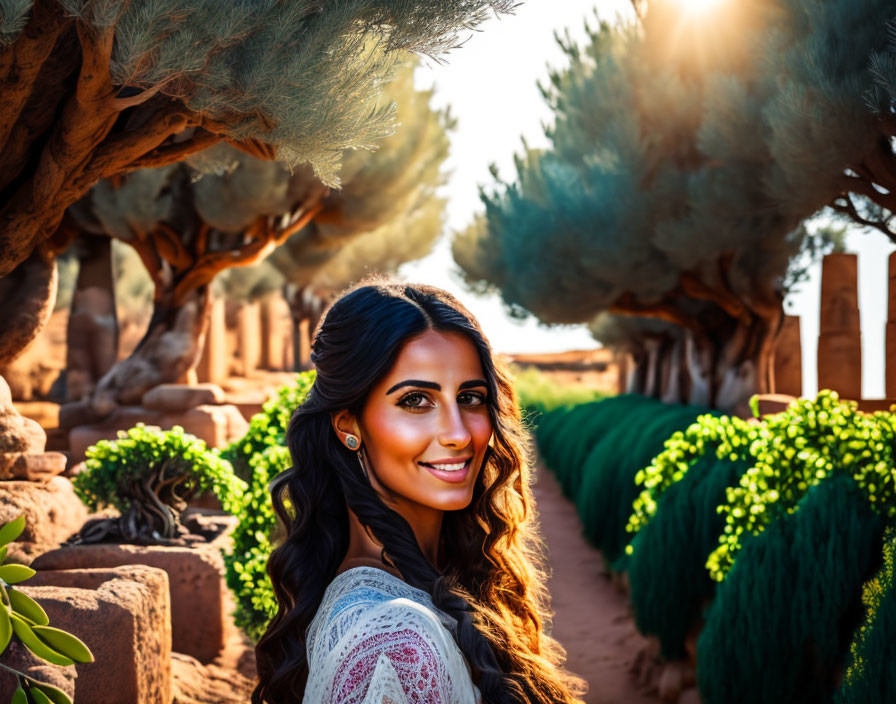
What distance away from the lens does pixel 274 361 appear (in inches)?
1219

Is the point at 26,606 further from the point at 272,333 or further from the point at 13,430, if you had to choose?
the point at 272,333

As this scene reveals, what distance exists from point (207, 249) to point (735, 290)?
7.59 metres

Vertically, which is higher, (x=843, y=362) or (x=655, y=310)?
(x=655, y=310)

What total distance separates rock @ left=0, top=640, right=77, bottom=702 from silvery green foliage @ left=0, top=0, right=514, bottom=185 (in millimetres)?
2173

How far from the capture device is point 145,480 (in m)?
5.55

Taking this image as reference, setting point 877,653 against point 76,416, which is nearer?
point 877,653

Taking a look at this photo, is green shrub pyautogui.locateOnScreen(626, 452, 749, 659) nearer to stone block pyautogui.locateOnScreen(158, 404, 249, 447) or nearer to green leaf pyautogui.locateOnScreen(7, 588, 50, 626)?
green leaf pyautogui.locateOnScreen(7, 588, 50, 626)

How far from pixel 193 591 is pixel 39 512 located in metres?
1.06

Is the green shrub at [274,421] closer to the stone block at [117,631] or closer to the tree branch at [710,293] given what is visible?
the stone block at [117,631]

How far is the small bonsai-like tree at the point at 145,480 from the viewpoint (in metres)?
5.44

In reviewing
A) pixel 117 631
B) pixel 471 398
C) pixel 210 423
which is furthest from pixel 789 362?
pixel 471 398

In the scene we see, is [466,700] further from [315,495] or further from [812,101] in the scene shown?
[812,101]

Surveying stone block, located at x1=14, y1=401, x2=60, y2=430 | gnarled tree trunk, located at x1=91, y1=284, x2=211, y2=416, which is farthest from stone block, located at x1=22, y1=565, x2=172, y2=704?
stone block, located at x1=14, y1=401, x2=60, y2=430

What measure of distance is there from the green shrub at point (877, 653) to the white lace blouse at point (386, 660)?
2251 millimetres
